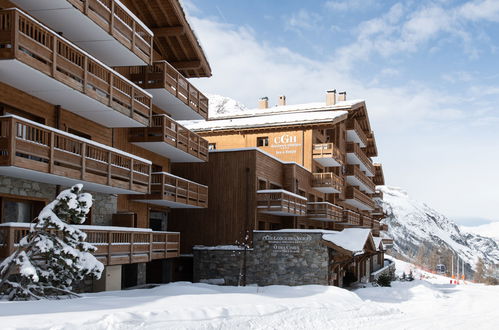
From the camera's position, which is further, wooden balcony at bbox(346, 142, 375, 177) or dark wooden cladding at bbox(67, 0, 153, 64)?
wooden balcony at bbox(346, 142, 375, 177)

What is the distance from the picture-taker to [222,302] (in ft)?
55.0

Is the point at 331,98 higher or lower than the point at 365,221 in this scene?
higher

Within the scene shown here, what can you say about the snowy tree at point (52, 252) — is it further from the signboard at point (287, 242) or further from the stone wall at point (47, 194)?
the signboard at point (287, 242)

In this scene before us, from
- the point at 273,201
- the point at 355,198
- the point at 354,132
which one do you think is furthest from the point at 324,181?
the point at 354,132

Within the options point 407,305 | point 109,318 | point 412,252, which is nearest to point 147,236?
point 109,318

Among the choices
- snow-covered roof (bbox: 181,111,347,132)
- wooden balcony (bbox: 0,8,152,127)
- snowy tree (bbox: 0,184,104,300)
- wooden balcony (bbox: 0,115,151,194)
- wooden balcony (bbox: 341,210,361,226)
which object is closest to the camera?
snowy tree (bbox: 0,184,104,300)

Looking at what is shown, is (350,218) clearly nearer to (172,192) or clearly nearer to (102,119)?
(172,192)

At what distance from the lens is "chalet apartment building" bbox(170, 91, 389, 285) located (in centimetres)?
3136

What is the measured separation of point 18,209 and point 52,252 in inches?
174

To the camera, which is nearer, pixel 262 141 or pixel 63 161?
pixel 63 161

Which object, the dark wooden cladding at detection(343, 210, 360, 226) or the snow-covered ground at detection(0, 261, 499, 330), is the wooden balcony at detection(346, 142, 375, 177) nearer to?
the dark wooden cladding at detection(343, 210, 360, 226)

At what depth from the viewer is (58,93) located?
17.6m

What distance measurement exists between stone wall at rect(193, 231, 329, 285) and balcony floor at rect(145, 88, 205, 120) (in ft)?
24.0

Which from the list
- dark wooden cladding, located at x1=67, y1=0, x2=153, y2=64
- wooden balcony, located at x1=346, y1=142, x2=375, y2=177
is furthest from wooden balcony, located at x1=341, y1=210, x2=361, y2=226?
dark wooden cladding, located at x1=67, y1=0, x2=153, y2=64
